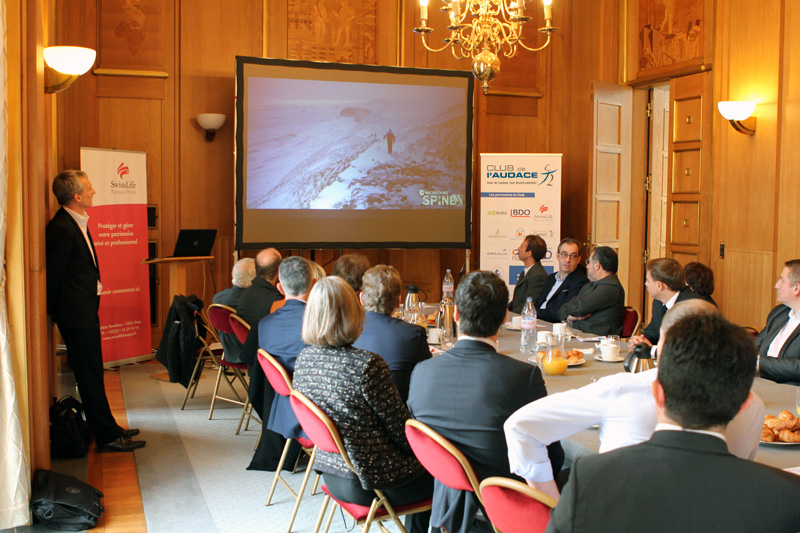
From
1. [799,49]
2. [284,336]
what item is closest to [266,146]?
[284,336]

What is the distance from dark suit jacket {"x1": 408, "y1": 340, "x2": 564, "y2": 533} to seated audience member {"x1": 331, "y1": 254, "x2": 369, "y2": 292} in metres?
2.19

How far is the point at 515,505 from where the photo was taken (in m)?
1.99

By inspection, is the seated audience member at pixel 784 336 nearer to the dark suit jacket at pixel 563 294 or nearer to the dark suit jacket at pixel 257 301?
the dark suit jacket at pixel 563 294

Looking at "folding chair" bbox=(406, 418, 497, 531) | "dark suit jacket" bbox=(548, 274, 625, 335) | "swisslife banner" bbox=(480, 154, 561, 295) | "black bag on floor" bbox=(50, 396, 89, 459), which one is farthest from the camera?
"swisslife banner" bbox=(480, 154, 561, 295)

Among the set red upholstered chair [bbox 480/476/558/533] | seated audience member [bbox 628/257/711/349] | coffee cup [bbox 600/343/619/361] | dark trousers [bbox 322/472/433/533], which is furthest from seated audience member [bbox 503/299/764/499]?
seated audience member [bbox 628/257/711/349]

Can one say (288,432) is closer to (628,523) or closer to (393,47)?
(628,523)

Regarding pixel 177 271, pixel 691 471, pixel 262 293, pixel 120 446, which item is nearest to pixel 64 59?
pixel 262 293

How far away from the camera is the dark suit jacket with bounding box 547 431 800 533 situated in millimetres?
1285

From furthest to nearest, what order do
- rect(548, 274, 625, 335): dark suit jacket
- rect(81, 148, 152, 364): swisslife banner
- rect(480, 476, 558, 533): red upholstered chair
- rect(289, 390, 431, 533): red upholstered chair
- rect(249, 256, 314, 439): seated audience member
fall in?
rect(81, 148, 152, 364): swisslife banner
rect(548, 274, 625, 335): dark suit jacket
rect(249, 256, 314, 439): seated audience member
rect(289, 390, 431, 533): red upholstered chair
rect(480, 476, 558, 533): red upholstered chair

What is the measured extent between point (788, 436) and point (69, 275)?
3855 millimetres

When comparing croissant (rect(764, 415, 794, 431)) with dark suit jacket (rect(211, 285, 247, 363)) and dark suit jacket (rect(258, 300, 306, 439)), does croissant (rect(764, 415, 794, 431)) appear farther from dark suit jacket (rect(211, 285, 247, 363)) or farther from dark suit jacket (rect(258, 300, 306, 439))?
dark suit jacket (rect(211, 285, 247, 363))

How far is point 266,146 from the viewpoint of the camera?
791 centimetres

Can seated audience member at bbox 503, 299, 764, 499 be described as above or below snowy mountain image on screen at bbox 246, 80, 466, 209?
below

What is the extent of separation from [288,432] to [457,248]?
5.28 metres
